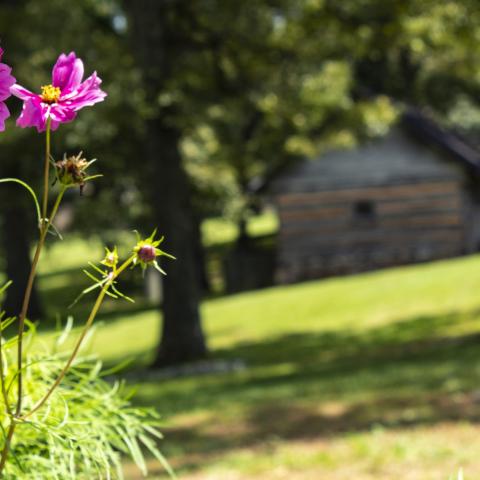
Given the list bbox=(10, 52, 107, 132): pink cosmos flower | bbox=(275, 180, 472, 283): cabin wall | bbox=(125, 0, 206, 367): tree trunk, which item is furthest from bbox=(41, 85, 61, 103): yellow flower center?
bbox=(275, 180, 472, 283): cabin wall

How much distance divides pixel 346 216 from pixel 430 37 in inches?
711

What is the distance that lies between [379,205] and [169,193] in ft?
54.6

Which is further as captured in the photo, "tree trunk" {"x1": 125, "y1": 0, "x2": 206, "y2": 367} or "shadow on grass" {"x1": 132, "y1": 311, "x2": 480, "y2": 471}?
"tree trunk" {"x1": 125, "y1": 0, "x2": 206, "y2": 367}

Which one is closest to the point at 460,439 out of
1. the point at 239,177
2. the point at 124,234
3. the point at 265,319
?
the point at 265,319

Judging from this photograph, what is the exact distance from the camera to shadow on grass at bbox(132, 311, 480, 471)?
9.72m

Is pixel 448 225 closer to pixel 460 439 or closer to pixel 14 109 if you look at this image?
pixel 14 109

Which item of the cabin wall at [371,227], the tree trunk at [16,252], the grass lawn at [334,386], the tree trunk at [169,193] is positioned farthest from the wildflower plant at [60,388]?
the cabin wall at [371,227]

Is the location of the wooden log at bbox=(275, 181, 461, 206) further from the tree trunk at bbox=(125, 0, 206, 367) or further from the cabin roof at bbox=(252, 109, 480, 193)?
the tree trunk at bbox=(125, 0, 206, 367)

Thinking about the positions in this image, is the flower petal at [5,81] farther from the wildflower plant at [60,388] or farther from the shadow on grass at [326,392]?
the shadow on grass at [326,392]

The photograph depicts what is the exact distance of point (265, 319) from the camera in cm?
2538

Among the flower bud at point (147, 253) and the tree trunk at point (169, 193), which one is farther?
the tree trunk at point (169, 193)

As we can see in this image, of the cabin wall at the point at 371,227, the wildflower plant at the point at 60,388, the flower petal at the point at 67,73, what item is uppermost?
the flower petal at the point at 67,73

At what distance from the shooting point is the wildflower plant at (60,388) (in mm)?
1726

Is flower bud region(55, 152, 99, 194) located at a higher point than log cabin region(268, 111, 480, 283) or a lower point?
higher
